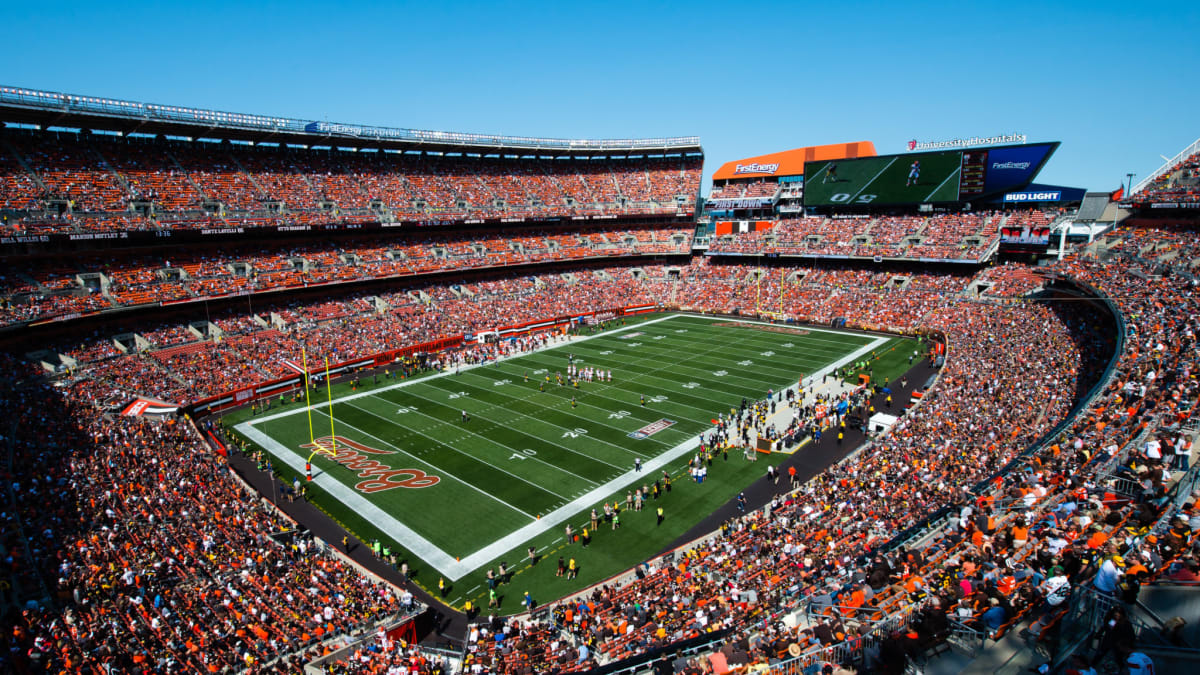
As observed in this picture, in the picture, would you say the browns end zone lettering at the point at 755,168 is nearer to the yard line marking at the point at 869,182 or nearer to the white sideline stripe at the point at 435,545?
the yard line marking at the point at 869,182

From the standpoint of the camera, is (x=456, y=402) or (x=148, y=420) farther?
(x=456, y=402)

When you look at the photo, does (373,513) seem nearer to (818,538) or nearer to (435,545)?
(435,545)

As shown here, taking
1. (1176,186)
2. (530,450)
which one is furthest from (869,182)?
(530,450)

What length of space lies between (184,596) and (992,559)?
17291 mm

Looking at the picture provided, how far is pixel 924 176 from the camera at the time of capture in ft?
182

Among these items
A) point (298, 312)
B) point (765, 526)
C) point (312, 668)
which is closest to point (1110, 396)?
point (765, 526)

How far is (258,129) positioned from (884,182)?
173 feet

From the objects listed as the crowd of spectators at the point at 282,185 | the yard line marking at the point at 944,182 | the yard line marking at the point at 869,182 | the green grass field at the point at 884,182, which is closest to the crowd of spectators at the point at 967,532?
the yard line marking at the point at 944,182

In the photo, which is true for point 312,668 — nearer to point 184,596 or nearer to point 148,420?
point 184,596

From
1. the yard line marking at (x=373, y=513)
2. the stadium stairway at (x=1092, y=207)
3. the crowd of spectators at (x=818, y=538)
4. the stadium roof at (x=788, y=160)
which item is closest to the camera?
the crowd of spectators at (x=818, y=538)

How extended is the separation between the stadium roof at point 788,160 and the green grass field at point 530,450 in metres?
26.8

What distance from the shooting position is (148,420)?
26141 millimetres

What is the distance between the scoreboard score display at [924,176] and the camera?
5047 cm

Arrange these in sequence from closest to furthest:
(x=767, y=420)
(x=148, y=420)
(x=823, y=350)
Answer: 1. (x=148, y=420)
2. (x=767, y=420)
3. (x=823, y=350)
